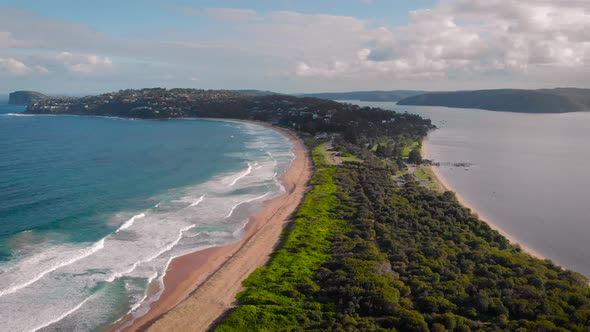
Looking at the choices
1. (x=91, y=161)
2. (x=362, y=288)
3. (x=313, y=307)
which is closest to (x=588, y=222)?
(x=362, y=288)

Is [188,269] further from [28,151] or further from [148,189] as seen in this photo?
[28,151]

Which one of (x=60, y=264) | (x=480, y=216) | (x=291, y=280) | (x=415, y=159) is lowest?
(x=480, y=216)

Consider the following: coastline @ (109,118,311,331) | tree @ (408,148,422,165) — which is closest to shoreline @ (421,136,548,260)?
tree @ (408,148,422,165)

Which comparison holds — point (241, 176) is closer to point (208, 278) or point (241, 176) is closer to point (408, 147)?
point (208, 278)

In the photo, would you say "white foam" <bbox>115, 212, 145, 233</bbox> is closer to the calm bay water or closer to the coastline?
the coastline

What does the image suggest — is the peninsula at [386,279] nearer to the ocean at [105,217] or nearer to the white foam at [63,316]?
the ocean at [105,217]

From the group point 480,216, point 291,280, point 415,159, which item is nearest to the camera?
point 291,280

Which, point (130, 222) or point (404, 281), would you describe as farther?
point (130, 222)

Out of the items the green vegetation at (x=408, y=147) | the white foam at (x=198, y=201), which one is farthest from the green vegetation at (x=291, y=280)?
the green vegetation at (x=408, y=147)

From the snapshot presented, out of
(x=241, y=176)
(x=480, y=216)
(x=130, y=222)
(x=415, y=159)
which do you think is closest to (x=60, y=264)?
(x=130, y=222)
